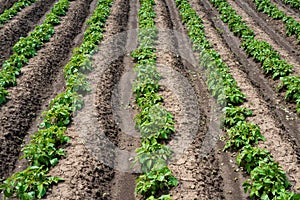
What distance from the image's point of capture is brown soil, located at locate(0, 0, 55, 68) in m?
15.0

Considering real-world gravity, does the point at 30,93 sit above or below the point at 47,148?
below

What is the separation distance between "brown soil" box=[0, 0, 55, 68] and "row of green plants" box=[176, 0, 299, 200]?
7.76m

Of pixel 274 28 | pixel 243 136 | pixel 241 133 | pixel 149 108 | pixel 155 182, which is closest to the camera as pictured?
pixel 155 182

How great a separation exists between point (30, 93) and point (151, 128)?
4.58 metres

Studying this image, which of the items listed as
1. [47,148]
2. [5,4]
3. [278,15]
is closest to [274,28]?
[278,15]

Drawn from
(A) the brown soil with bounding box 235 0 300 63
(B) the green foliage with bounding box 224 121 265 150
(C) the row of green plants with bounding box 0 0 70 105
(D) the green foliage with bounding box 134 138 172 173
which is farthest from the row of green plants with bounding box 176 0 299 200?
(C) the row of green plants with bounding box 0 0 70 105

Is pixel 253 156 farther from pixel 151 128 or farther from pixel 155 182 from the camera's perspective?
pixel 151 128

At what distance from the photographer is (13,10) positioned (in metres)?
18.4

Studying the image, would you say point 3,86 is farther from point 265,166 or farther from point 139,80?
point 265,166

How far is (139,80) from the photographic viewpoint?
39.4 ft

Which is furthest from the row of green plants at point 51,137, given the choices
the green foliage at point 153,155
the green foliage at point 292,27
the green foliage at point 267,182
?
the green foliage at point 292,27

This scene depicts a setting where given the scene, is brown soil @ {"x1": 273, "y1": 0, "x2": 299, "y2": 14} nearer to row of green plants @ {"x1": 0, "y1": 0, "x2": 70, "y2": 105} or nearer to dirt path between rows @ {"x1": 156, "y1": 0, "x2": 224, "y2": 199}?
dirt path between rows @ {"x1": 156, "y1": 0, "x2": 224, "y2": 199}

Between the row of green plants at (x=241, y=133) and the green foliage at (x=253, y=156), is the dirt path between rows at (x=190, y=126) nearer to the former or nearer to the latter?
the row of green plants at (x=241, y=133)

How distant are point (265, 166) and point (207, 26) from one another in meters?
11.2
